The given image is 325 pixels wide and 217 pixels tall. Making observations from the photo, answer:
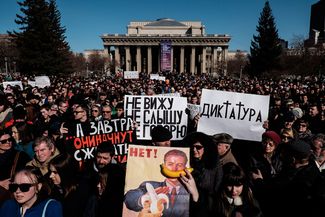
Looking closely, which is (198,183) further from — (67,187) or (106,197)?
(67,187)

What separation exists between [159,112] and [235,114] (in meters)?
1.46

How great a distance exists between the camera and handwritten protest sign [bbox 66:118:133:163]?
16.2 feet

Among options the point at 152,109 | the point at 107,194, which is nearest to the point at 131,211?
the point at 107,194

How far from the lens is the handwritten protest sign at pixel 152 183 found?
3.04 m

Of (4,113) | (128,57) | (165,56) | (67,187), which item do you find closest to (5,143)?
(67,187)

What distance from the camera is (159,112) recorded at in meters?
6.12

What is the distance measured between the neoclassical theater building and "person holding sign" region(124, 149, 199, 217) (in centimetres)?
8217

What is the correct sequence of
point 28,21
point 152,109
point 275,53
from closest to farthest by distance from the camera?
point 152,109 → point 28,21 → point 275,53

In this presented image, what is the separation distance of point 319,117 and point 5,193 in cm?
731

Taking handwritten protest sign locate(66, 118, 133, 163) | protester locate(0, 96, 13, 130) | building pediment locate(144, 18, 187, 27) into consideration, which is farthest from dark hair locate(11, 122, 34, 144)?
building pediment locate(144, 18, 187, 27)

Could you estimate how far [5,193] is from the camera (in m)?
3.40

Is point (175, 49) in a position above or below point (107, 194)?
above

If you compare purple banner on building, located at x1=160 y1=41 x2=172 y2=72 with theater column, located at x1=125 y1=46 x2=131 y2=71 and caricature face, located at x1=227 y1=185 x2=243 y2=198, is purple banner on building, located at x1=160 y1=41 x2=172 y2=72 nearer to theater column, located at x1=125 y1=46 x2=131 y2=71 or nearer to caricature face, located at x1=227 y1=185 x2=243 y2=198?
theater column, located at x1=125 y1=46 x2=131 y2=71

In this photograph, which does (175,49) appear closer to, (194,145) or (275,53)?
(275,53)
